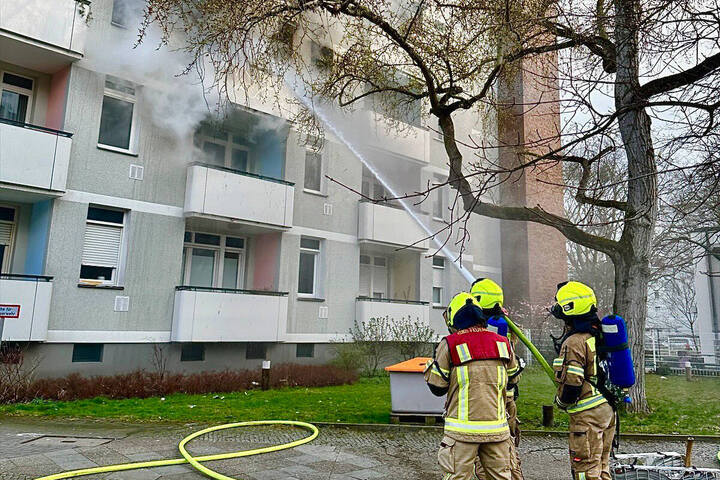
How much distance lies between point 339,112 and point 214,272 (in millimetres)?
5834

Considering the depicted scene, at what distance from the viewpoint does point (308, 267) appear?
15.6m

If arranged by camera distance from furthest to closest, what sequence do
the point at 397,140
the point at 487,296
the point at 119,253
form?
1. the point at 397,140
2. the point at 119,253
3. the point at 487,296

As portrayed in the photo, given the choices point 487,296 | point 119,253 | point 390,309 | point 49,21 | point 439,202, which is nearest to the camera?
point 487,296

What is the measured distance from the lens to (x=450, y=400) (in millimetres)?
4238

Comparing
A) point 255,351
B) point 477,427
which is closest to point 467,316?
point 477,427

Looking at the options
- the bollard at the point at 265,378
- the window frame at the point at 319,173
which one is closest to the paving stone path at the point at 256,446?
the bollard at the point at 265,378

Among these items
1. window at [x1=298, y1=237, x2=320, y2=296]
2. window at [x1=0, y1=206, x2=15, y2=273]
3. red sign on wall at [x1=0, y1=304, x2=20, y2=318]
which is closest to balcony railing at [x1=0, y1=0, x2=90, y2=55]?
window at [x1=0, y1=206, x2=15, y2=273]

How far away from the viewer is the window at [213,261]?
45.8ft

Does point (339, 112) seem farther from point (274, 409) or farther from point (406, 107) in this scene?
point (274, 409)

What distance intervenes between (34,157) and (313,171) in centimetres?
743

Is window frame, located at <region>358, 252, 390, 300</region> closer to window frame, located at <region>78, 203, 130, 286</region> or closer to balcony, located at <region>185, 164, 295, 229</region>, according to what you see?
balcony, located at <region>185, 164, 295, 229</region>

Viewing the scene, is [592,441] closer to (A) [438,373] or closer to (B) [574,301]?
(B) [574,301]

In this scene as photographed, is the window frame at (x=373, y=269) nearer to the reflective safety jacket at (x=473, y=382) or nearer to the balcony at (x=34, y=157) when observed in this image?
the balcony at (x=34, y=157)

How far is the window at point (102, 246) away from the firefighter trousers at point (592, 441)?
408 inches
